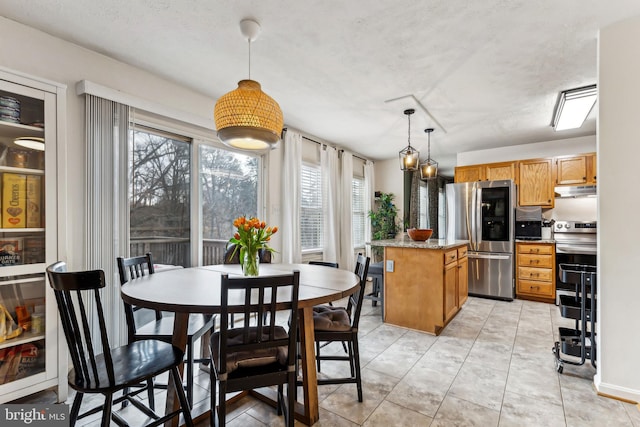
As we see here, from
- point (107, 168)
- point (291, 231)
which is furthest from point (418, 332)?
point (107, 168)

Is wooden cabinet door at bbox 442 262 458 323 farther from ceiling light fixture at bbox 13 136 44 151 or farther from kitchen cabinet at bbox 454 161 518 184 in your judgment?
ceiling light fixture at bbox 13 136 44 151

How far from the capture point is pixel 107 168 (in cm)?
241

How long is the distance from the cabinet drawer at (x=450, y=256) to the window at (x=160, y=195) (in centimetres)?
268

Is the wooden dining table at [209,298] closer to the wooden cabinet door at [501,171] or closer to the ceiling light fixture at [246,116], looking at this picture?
the ceiling light fixture at [246,116]

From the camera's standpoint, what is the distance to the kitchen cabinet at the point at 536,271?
173 inches

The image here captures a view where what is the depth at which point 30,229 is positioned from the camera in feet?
6.51

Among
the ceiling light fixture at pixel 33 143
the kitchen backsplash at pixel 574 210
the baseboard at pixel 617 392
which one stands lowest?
the baseboard at pixel 617 392

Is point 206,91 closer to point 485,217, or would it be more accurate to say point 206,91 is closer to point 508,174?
point 485,217

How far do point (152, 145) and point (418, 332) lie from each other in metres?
3.26

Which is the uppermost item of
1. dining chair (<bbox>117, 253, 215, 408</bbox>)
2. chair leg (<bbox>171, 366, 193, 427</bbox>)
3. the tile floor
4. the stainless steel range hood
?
the stainless steel range hood

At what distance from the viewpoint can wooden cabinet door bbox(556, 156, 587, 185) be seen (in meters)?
4.46

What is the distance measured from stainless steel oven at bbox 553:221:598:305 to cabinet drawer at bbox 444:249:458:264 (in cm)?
188

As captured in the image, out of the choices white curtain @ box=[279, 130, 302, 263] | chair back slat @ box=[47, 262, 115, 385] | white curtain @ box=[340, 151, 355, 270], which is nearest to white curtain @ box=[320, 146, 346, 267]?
white curtain @ box=[340, 151, 355, 270]

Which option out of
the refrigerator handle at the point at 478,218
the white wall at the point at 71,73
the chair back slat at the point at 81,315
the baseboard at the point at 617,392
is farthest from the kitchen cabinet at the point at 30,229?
the refrigerator handle at the point at 478,218
